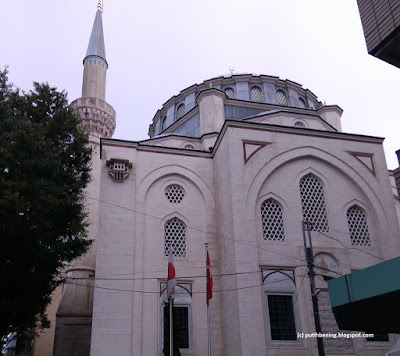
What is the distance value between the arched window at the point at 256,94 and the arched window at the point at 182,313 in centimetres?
1156

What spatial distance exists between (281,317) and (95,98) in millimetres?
15853

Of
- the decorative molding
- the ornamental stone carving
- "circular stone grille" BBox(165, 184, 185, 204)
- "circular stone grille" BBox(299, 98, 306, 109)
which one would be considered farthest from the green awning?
the ornamental stone carving

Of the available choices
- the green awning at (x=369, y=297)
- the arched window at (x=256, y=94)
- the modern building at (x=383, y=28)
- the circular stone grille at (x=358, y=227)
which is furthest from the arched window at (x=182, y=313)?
the arched window at (x=256, y=94)

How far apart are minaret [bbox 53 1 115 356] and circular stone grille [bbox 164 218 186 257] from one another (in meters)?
2.29

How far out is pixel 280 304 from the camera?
45.8 feet

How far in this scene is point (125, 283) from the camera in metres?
14.0

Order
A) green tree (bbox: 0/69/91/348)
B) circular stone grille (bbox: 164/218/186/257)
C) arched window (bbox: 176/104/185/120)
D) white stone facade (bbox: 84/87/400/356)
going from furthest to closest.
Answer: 1. arched window (bbox: 176/104/185/120)
2. circular stone grille (bbox: 164/218/186/257)
3. white stone facade (bbox: 84/87/400/356)
4. green tree (bbox: 0/69/91/348)

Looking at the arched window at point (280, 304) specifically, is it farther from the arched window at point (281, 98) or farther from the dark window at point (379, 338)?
the arched window at point (281, 98)

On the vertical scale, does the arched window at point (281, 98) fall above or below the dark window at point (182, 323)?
above

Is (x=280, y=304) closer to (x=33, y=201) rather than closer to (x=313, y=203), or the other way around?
(x=313, y=203)

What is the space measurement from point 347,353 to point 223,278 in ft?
13.6

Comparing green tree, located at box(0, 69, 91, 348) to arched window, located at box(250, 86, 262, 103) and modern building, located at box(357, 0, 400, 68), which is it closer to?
modern building, located at box(357, 0, 400, 68)

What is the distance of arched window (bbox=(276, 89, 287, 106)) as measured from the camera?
2345cm

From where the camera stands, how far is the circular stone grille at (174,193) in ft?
52.1
